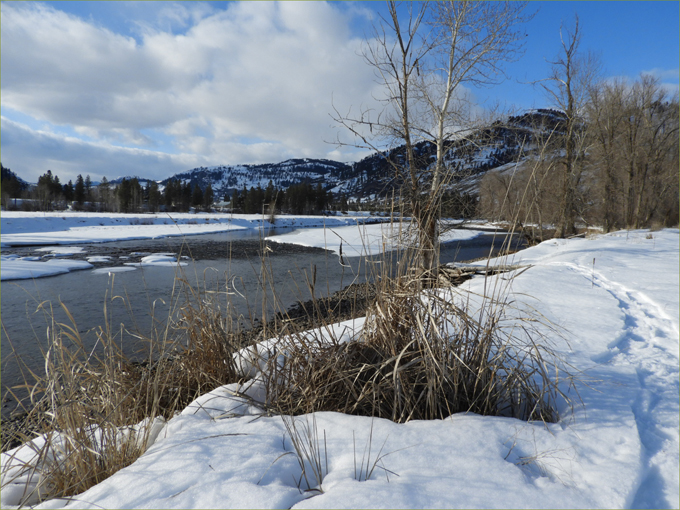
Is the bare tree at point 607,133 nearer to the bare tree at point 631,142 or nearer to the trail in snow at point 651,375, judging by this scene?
the bare tree at point 631,142

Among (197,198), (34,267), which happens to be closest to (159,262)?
(34,267)

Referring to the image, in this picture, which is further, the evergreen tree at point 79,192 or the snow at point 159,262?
the evergreen tree at point 79,192

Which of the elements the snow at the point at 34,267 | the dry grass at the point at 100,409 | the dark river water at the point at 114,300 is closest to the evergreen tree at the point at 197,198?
the snow at the point at 34,267

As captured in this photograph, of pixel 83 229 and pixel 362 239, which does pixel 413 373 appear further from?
pixel 83 229

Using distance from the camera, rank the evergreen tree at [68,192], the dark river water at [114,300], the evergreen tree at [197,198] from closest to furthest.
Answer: the dark river water at [114,300]
the evergreen tree at [68,192]
the evergreen tree at [197,198]

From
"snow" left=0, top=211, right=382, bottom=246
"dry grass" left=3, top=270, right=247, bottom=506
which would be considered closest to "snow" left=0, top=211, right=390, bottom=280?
"snow" left=0, top=211, right=382, bottom=246

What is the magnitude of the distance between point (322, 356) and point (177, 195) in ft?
217

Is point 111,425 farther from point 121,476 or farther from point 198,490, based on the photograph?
point 198,490

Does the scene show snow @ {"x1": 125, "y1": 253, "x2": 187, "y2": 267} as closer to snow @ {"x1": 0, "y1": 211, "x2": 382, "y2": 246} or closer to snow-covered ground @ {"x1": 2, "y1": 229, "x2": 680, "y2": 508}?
snow @ {"x1": 0, "y1": 211, "x2": 382, "y2": 246}

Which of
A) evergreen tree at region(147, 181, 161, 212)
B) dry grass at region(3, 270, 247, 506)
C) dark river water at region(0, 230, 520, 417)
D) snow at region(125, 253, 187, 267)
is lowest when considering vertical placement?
dark river water at region(0, 230, 520, 417)

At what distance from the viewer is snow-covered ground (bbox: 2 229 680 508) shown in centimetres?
107

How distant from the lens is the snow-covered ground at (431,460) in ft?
3.50

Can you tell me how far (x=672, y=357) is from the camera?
2.30 m

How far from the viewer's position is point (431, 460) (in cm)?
123
